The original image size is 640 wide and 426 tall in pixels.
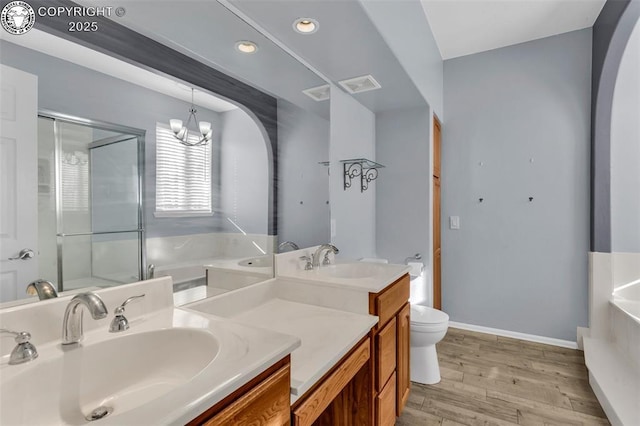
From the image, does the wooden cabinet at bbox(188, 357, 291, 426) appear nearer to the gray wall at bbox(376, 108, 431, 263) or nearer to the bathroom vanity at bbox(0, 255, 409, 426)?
the bathroom vanity at bbox(0, 255, 409, 426)

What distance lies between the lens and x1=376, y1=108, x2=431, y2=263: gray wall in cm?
287

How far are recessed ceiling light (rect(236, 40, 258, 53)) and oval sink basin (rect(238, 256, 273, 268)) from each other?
3.30 ft

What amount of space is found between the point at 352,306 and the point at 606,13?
2930 millimetres

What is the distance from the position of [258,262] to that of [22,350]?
967 millimetres

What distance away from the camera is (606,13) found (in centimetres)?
241

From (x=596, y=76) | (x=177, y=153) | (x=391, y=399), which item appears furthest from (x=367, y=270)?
(x=596, y=76)

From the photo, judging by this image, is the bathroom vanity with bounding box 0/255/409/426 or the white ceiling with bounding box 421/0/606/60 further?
the white ceiling with bounding box 421/0/606/60

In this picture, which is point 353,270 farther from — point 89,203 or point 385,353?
point 89,203

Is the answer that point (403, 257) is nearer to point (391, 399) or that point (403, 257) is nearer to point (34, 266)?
point (391, 399)

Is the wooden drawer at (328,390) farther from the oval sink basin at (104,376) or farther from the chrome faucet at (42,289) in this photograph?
the chrome faucet at (42,289)

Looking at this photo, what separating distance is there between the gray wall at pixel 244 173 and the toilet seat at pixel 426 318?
1245 mm

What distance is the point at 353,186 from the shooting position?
8.43 feet

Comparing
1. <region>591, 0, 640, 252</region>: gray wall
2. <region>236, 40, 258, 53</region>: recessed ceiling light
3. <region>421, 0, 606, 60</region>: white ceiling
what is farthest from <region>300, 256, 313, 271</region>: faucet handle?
<region>591, 0, 640, 252</region>: gray wall

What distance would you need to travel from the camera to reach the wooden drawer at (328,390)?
3.09 ft
